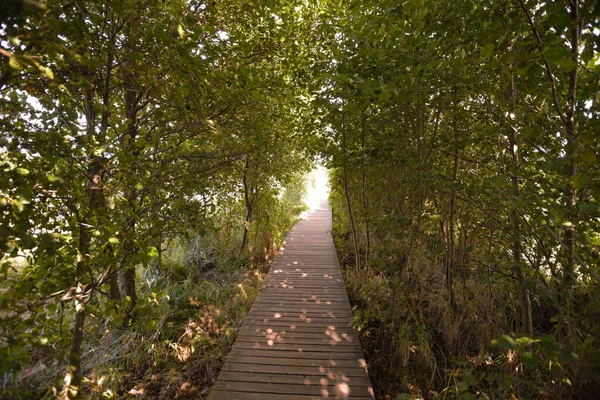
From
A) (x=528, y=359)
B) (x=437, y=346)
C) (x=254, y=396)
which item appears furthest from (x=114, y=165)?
(x=437, y=346)

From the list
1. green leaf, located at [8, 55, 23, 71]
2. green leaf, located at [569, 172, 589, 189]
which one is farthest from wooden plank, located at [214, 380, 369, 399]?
green leaf, located at [8, 55, 23, 71]

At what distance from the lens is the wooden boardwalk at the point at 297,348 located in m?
2.78

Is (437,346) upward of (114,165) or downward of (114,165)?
downward

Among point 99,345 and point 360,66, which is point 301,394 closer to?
point 99,345

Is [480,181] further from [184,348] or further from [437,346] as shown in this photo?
[184,348]

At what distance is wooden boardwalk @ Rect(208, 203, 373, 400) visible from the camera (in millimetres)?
2775

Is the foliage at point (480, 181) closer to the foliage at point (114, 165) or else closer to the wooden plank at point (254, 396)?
the wooden plank at point (254, 396)

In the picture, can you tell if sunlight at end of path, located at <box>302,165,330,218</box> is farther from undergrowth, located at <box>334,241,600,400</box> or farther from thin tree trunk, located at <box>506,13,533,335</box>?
thin tree trunk, located at <box>506,13,533,335</box>

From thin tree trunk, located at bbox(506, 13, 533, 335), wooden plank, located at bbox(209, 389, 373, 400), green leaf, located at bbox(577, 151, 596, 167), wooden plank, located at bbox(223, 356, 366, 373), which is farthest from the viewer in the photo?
wooden plank, located at bbox(223, 356, 366, 373)

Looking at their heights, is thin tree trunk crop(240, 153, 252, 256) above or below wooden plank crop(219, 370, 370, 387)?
above

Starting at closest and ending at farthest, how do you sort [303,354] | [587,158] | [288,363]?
[587,158] < [288,363] < [303,354]

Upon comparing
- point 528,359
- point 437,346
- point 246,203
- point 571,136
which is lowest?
point 437,346

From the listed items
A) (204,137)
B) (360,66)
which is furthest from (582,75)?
(204,137)

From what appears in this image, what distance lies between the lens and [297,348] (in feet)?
11.2
